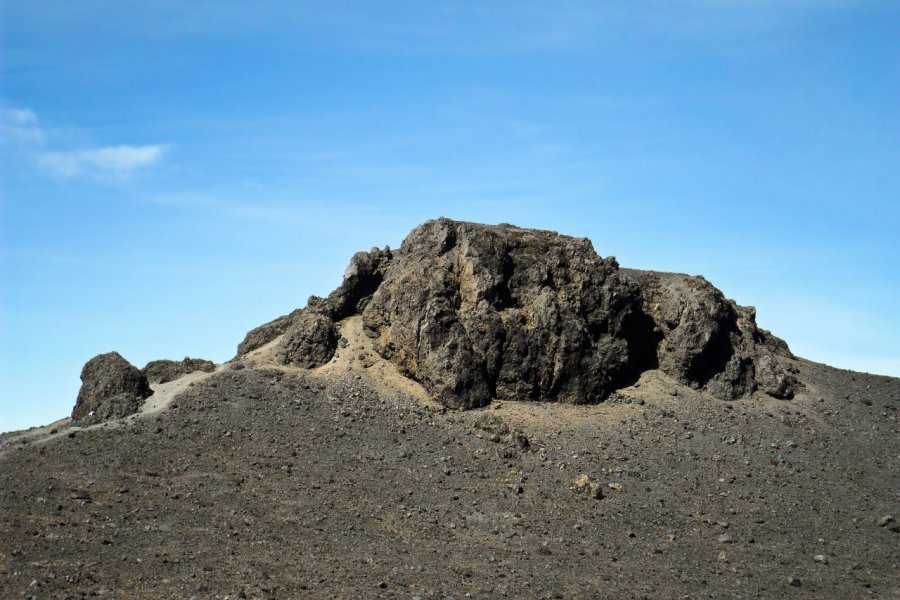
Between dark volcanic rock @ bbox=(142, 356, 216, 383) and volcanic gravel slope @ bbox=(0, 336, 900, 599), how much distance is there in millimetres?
2342

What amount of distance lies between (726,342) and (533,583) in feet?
63.9

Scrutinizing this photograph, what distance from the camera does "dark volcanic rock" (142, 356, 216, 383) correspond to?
3891 centimetres

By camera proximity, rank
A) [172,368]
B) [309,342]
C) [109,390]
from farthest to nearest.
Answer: [172,368] < [309,342] < [109,390]

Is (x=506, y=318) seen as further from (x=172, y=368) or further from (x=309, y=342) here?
(x=172, y=368)

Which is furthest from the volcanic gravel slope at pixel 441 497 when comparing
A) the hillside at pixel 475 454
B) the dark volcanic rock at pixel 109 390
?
the dark volcanic rock at pixel 109 390

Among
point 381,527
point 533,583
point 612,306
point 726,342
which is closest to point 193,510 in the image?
point 381,527

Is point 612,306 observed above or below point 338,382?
above

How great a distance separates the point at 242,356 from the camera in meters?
40.8

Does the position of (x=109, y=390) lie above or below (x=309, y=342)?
below

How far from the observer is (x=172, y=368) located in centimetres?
3944

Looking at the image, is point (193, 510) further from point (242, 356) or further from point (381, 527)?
point (242, 356)

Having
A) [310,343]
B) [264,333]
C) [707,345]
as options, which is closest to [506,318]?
[310,343]

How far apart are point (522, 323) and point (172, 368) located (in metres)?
14.7

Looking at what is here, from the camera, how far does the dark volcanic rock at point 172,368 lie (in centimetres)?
3891
